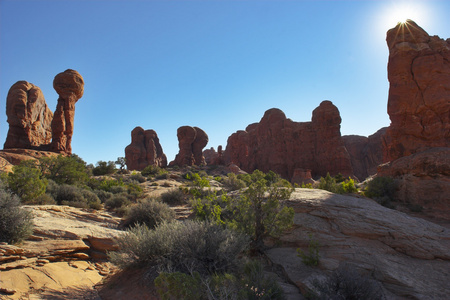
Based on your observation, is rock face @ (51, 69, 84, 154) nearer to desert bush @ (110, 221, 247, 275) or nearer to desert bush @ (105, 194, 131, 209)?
desert bush @ (105, 194, 131, 209)

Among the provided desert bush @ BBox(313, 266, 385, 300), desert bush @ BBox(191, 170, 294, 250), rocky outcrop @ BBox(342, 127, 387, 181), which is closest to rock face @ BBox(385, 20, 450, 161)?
desert bush @ BBox(191, 170, 294, 250)

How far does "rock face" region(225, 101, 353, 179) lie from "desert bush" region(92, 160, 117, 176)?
89.8 feet

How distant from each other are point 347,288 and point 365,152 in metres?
59.6

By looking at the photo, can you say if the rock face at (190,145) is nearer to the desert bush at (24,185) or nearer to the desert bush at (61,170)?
the desert bush at (61,170)

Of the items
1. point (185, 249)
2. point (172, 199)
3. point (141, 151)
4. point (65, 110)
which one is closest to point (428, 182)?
point (172, 199)

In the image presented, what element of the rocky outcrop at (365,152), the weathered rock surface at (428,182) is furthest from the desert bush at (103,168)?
the rocky outcrop at (365,152)

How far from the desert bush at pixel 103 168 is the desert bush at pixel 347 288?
29949 mm

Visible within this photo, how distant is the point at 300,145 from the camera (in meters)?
43.5

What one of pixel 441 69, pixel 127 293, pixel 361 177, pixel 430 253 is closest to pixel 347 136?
pixel 361 177

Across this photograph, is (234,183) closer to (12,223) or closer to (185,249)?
(185,249)

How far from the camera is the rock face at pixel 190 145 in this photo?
56.2 meters

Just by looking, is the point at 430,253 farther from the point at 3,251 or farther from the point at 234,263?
the point at 3,251

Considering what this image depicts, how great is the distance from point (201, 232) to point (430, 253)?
4.84 metres

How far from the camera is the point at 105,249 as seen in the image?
19.9ft
